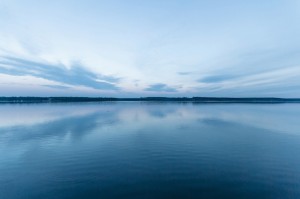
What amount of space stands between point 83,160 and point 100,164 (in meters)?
2.00

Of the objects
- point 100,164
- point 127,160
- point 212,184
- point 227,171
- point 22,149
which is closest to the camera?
point 212,184

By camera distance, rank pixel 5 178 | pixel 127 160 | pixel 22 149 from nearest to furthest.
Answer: pixel 5 178, pixel 127 160, pixel 22 149

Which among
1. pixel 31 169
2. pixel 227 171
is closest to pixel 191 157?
pixel 227 171

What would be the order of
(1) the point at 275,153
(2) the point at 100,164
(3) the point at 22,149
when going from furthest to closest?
(3) the point at 22,149
(1) the point at 275,153
(2) the point at 100,164

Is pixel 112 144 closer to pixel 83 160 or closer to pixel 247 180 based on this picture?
pixel 83 160

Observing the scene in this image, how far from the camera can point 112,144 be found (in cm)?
2103

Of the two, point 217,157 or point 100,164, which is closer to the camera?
point 100,164

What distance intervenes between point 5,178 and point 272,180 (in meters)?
18.1

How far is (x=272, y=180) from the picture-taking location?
11906 mm

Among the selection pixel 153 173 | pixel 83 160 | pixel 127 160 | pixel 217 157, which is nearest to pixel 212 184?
pixel 153 173

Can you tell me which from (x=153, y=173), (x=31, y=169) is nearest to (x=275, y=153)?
(x=153, y=173)

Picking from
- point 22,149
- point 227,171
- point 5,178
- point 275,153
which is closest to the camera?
point 5,178

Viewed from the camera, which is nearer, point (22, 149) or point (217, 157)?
point (217, 157)

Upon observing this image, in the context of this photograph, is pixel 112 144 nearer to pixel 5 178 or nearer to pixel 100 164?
pixel 100 164
